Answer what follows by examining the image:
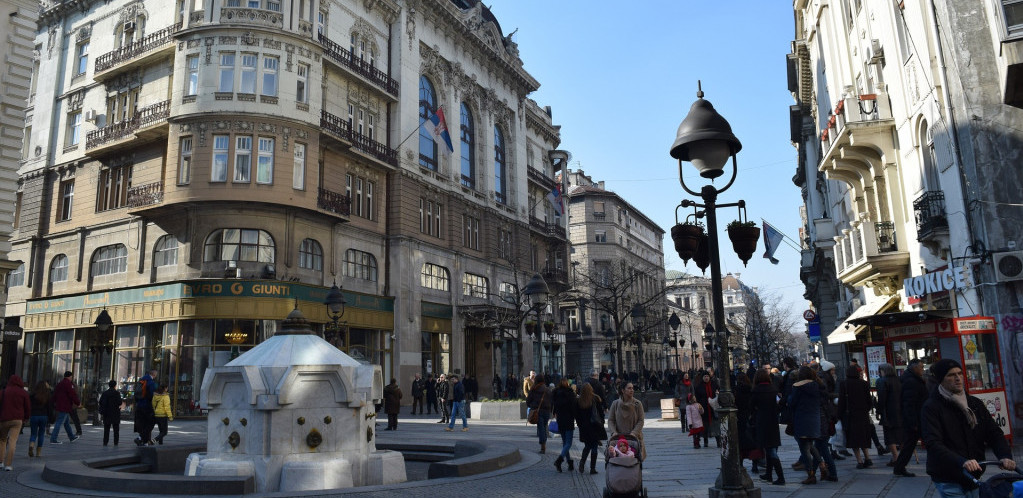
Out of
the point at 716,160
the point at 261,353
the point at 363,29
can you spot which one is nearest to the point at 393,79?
the point at 363,29

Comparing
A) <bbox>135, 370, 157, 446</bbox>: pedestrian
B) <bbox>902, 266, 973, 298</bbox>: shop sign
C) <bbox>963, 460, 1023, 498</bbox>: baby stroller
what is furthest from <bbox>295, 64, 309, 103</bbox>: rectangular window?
<bbox>963, 460, 1023, 498</bbox>: baby stroller

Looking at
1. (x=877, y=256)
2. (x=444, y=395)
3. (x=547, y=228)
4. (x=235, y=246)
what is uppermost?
(x=547, y=228)

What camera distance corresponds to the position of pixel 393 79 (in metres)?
37.7

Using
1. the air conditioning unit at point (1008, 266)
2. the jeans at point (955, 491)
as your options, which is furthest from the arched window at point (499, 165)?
the jeans at point (955, 491)

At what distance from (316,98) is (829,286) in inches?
1086

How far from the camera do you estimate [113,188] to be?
1277 inches

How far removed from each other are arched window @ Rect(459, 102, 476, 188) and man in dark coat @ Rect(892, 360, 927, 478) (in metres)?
34.4

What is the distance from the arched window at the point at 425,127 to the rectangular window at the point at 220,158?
40.4 ft

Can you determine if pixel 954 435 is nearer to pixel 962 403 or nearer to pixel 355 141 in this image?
pixel 962 403

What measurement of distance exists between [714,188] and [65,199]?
36.8 meters

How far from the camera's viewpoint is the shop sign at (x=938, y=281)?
15656 millimetres

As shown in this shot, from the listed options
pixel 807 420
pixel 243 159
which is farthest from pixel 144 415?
pixel 243 159

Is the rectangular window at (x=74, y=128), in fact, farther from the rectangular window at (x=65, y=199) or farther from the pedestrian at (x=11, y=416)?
the pedestrian at (x=11, y=416)

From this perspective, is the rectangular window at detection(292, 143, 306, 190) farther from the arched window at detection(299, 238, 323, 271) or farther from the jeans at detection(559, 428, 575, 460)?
the jeans at detection(559, 428, 575, 460)
